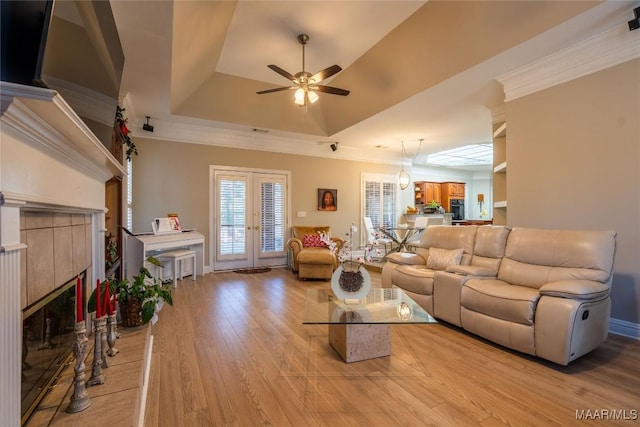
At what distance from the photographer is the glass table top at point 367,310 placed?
2111 mm

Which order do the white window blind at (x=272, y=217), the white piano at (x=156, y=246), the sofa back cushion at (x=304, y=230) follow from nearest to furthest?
1. the white piano at (x=156, y=246)
2. the sofa back cushion at (x=304, y=230)
3. the white window blind at (x=272, y=217)

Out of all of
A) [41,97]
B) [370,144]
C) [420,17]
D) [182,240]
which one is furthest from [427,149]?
[41,97]

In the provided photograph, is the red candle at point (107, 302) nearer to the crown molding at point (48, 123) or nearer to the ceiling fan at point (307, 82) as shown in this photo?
the crown molding at point (48, 123)

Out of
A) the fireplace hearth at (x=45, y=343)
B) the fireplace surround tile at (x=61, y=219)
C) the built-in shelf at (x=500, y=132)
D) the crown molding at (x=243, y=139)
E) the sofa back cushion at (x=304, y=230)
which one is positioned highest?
the crown molding at (x=243, y=139)

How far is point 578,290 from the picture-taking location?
2.09 metres

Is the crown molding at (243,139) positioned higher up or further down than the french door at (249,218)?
higher up

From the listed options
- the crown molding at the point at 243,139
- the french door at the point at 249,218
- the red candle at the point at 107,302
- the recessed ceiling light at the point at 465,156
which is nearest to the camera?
the red candle at the point at 107,302

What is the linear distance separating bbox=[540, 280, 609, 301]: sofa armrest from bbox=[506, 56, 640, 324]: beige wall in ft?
2.92

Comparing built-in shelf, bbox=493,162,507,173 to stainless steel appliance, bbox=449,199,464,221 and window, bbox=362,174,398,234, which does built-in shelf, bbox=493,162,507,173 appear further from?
stainless steel appliance, bbox=449,199,464,221

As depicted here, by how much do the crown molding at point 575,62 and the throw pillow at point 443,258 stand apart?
6.90 feet

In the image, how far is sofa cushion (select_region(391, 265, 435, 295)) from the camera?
3131 millimetres

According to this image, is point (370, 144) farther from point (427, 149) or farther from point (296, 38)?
point (296, 38)

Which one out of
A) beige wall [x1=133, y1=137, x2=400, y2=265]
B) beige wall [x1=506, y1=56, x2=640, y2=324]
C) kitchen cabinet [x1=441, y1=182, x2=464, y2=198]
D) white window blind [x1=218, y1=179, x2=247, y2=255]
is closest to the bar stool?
beige wall [x1=133, y1=137, x2=400, y2=265]

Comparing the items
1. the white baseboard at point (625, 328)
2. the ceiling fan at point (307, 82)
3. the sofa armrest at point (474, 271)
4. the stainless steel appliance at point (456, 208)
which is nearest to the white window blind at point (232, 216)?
the ceiling fan at point (307, 82)
